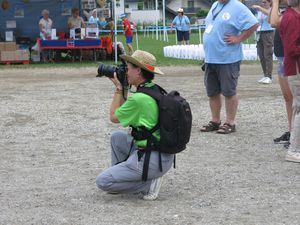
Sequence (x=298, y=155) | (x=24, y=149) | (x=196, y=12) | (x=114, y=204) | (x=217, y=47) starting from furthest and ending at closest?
(x=196, y=12), (x=217, y=47), (x=24, y=149), (x=298, y=155), (x=114, y=204)

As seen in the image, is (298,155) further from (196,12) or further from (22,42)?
(196,12)

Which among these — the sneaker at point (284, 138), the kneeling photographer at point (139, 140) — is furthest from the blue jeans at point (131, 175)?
the sneaker at point (284, 138)

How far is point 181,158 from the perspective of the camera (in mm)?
6637

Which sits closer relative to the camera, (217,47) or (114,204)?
(114,204)

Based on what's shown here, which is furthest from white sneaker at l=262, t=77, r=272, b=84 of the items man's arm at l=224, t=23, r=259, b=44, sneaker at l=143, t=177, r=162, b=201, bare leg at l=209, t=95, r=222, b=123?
sneaker at l=143, t=177, r=162, b=201

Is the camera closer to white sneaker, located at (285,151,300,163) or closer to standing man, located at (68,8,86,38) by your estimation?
white sneaker, located at (285,151,300,163)

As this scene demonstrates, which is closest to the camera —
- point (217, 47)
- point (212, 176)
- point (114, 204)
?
point (114, 204)

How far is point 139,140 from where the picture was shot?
517cm

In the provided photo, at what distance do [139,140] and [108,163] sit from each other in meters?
1.34

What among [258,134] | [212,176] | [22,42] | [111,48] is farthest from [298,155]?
[22,42]

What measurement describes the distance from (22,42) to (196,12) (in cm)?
6563

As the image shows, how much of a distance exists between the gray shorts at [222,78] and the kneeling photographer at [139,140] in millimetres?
2637

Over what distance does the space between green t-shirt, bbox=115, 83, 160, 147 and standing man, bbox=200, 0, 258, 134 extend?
2.85m

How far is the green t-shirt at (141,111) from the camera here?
16.6 ft
